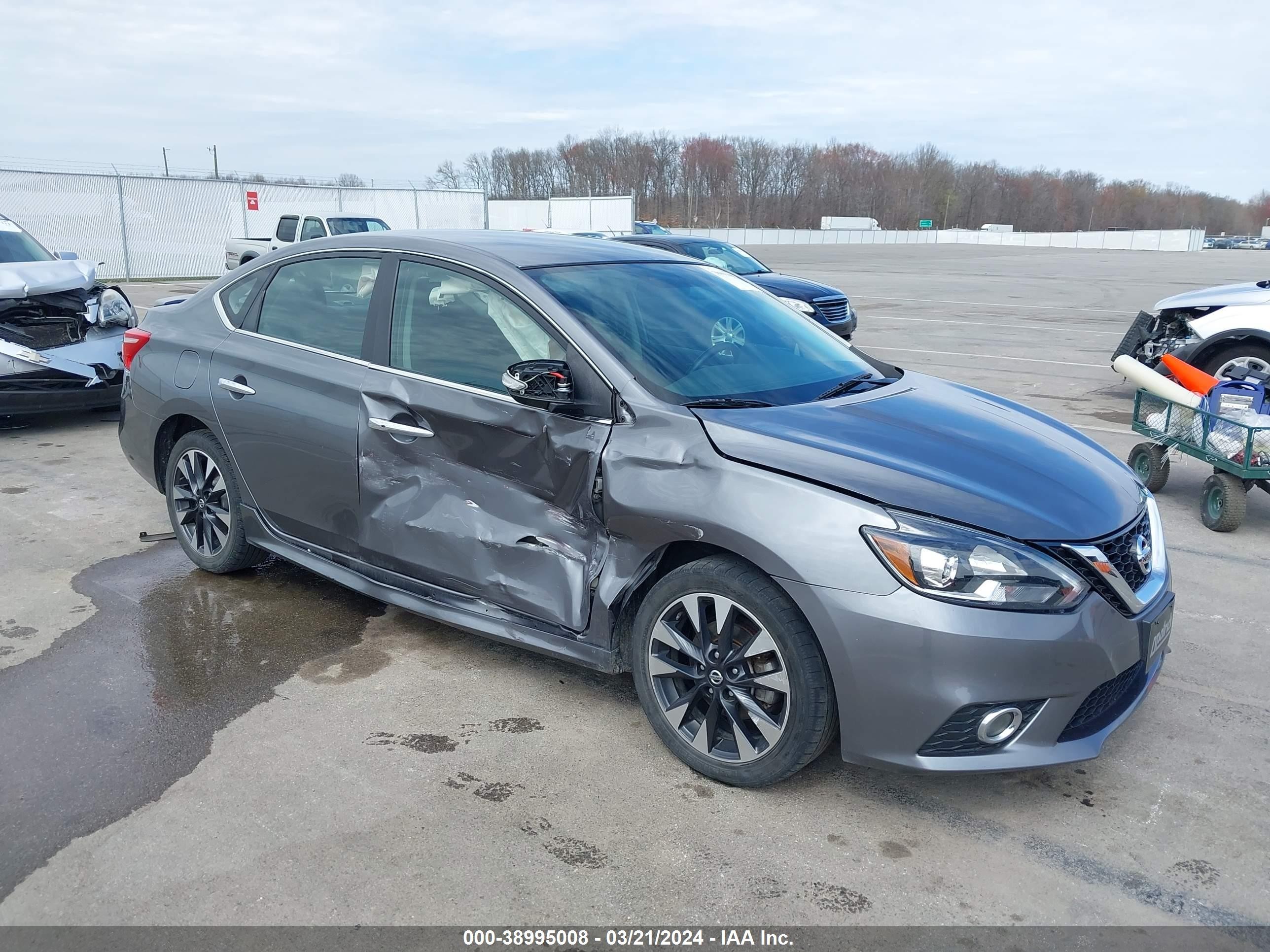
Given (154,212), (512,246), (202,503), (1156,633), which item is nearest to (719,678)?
(1156,633)

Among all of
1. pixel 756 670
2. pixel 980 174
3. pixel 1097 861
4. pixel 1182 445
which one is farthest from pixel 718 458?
pixel 980 174

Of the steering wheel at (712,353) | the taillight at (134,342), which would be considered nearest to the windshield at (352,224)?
the taillight at (134,342)

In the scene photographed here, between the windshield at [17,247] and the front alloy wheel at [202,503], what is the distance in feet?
16.4

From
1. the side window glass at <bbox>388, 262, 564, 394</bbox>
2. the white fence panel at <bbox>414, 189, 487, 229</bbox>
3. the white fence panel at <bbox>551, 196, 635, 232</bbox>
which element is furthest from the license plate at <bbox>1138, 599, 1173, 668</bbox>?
the white fence panel at <bbox>551, 196, 635, 232</bbox>

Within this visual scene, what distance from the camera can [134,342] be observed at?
203 inches

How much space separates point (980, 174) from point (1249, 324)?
130m

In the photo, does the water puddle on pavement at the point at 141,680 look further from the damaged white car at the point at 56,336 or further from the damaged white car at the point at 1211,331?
the damaged white car at the point at 1211,331

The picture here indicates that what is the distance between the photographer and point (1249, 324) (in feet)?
28.8

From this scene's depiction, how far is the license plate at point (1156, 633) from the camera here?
9.67 ft

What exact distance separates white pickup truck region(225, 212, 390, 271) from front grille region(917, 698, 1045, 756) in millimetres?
20236

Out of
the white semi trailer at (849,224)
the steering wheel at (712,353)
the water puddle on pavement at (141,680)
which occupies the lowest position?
the water puddle on pavement at (141,680)

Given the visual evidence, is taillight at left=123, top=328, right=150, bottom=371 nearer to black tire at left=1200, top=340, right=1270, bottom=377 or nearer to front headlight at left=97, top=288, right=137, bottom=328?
front headlight at left=97, top=288, right=137, bottom=328

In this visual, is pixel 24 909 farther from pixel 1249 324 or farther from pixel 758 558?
pixel 1249 324

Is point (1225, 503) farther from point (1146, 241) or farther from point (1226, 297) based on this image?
point (1146, 241)
